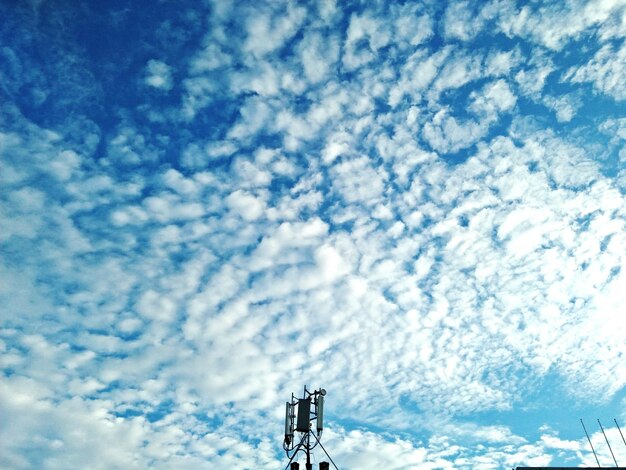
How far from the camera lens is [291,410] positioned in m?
28.4

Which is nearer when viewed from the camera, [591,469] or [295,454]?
[295,454]

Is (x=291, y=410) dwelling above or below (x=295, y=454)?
above

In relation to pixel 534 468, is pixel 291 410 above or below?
above

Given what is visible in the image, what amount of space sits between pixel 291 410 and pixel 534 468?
1416cm

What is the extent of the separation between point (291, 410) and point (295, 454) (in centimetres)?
231

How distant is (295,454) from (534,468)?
13.7 meters

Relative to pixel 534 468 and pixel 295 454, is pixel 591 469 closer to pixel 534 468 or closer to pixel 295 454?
pixel 534 468

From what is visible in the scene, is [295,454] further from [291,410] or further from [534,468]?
[534,468]

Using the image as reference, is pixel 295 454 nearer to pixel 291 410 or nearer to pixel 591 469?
pixel 291 410

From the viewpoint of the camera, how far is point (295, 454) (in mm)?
26938

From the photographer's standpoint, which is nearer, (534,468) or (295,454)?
(295,454)

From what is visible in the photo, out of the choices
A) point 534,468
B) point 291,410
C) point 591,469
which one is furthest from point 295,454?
point 591,469

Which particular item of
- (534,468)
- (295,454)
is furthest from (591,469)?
(295,454)

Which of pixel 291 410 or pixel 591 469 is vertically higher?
pixel 291 410
